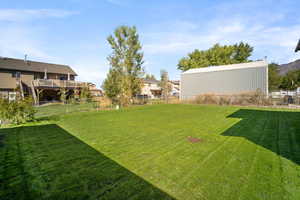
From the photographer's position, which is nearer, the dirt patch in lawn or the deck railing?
the dirt patch in lawn

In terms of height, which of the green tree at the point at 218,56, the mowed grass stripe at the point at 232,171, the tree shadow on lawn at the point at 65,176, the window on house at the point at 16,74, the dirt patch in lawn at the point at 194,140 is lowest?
the tree shadow on lawn at the point at 65,176

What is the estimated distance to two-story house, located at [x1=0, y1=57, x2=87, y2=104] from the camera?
16.4 m

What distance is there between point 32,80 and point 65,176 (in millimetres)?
21659

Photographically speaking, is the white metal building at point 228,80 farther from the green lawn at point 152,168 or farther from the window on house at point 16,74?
the window on house at point 16,74

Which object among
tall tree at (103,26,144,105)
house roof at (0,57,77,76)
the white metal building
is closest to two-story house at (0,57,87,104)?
house roof at (0,57,77,76)

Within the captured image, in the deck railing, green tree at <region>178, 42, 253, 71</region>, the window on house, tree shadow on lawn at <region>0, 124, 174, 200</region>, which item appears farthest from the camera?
green tree at <region>178, 42, 253, 71</region>

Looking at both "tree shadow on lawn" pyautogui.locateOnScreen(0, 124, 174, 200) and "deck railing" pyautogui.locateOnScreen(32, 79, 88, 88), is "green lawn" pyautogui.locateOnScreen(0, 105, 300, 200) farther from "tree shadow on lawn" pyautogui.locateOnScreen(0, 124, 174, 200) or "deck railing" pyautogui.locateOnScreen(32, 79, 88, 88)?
"deck railing" pyautogui.locateOnScreen(32, 79, 88, 88)

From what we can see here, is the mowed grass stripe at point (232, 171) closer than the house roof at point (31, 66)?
Yes

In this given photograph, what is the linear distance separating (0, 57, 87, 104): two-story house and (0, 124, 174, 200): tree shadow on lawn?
50.0 feet

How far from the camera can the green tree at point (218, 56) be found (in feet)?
96.5

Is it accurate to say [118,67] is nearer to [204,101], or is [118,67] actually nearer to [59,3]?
[59,3]

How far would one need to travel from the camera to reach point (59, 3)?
27.0 ft

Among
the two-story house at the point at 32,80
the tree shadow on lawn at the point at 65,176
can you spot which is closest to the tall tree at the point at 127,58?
the two-story house at the point at 32,80

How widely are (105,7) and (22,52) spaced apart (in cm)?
1785
